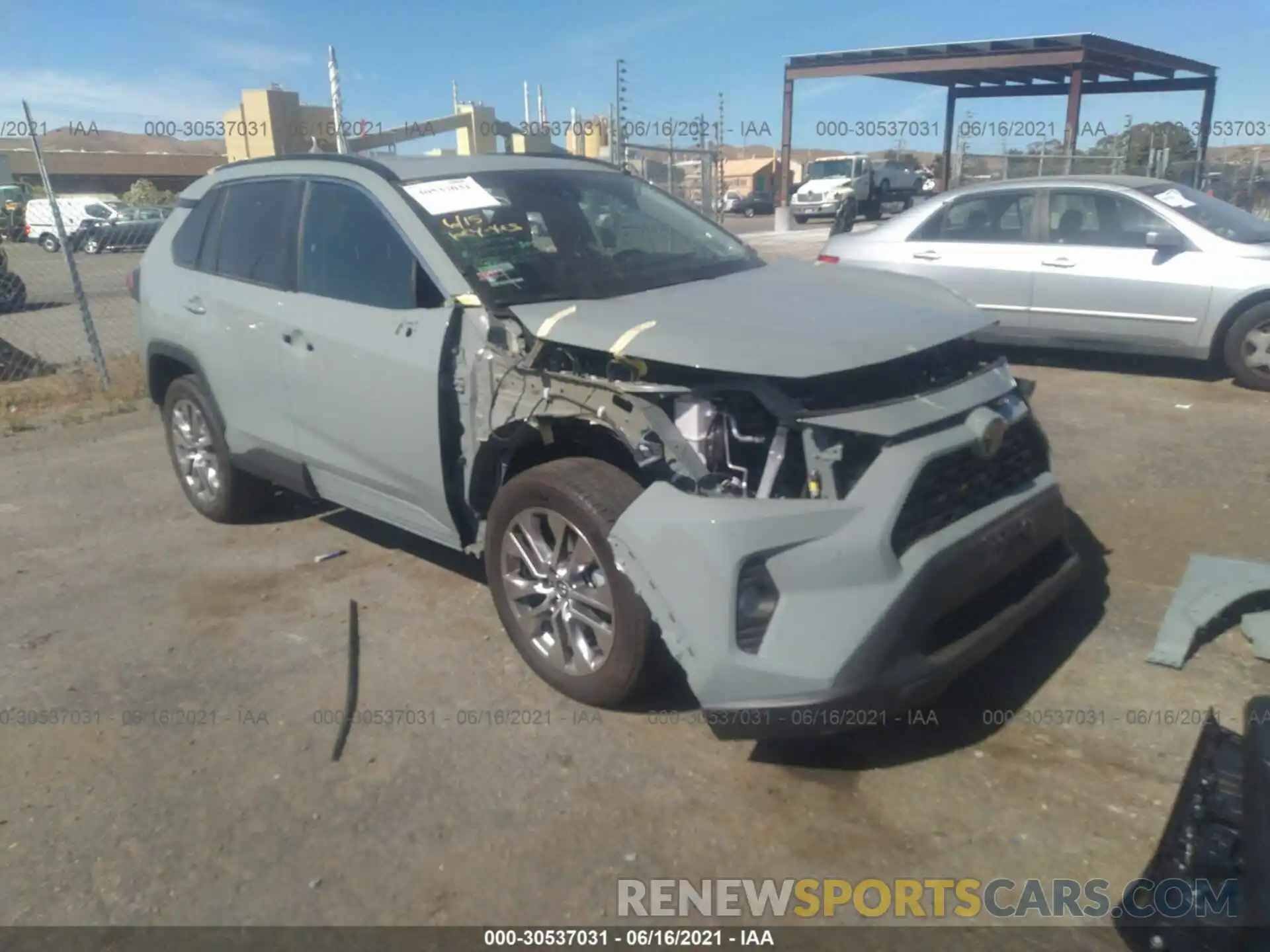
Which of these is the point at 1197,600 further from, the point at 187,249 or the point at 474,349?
the point at 187,249

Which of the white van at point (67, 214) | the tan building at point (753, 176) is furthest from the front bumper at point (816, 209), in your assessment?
the white van at point (67, 214)

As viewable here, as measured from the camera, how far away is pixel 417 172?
4.17m

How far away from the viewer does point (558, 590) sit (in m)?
3.39

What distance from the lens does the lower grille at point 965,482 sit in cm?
288

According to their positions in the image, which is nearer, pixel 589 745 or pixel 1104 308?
pixel 589 745

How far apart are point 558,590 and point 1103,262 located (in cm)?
625

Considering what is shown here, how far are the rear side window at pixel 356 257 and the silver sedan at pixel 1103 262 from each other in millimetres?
5595

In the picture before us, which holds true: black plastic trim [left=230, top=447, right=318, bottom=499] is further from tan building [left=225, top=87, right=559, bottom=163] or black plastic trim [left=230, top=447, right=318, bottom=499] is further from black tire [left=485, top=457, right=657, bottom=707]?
tan building [left=225, top=87, right=559, bottom=163]

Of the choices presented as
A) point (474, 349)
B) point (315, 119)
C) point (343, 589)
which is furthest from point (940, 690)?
point (315, 119)

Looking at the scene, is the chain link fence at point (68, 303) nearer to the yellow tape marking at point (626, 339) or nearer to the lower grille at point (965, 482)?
the yellow tape marking at point (626, 339)

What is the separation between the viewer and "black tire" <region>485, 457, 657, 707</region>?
3102 mm

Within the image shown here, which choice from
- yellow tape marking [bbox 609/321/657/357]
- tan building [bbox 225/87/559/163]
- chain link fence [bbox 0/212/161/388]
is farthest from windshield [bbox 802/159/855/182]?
yellow tape marking [bbox 609/321/657/357]

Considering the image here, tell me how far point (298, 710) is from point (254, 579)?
4.60ft

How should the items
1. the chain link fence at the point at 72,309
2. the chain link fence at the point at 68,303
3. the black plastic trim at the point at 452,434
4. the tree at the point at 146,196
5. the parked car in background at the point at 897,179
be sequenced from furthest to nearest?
the tree at the point at 146,196 → the parked car in background at the point at 897,179 → the chain link fence at the point at 72,309 → the chain link fence at the point at 68,303 → the black plastic trim at the point at 452,434
